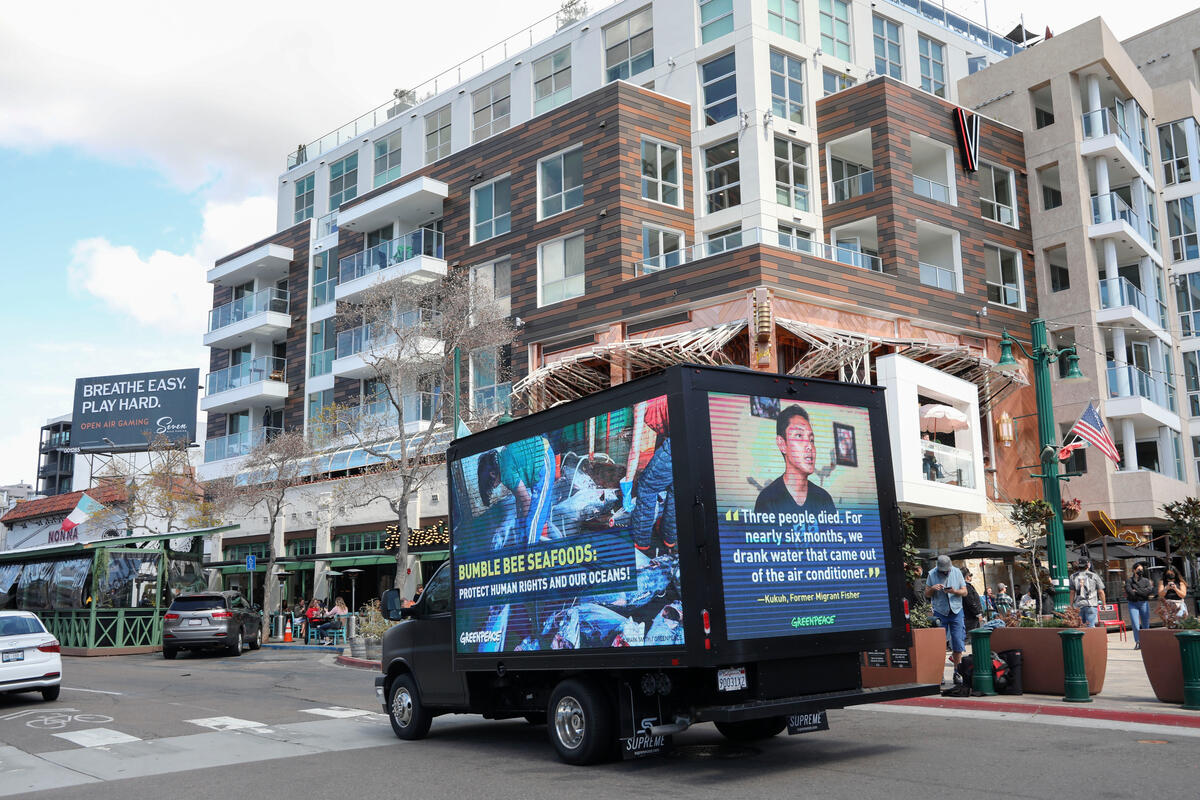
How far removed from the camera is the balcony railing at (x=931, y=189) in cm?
3462

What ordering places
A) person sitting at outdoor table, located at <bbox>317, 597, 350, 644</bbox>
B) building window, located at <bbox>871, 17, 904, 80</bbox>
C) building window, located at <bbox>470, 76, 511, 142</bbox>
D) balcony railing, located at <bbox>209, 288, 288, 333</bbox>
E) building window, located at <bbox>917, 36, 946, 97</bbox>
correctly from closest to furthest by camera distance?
person sitting at outdoor table, located at <bbox>317, 597, 350, 644</bbox>
building window, located at <bbox>871, 17, 904, 80</bbox>
building window, located at <bbox>470, 76, 511, 142</bbox>
building window, located at <bbox>917, 36, 946, 97</bbox>
balcony railing, located at <bbox>209, 288, 288, 333</bbox>

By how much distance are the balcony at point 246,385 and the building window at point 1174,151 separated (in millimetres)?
38000

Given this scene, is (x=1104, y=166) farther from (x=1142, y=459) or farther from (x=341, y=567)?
(x=341, y=567)

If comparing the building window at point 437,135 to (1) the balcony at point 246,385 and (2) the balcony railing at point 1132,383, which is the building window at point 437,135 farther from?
(2) the balcony railing at point 1132,383

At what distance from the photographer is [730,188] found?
3422cm

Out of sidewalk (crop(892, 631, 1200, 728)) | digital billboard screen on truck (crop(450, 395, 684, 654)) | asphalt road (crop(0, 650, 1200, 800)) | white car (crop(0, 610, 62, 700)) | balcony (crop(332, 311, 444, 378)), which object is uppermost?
balcony (crop(332, 311, 444, 378))

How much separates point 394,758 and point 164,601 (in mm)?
23330

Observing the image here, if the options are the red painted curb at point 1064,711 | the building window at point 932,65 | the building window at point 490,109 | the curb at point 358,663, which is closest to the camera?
the red painted curb at point 1064,711

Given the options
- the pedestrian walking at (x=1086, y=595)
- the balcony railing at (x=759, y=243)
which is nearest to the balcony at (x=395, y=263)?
the balcony railing at (x=759, y=243)

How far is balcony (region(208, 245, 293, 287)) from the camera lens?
1868 inches

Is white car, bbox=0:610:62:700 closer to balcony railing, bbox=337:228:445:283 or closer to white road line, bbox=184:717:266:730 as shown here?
white road line, bbox=184:717:266:730

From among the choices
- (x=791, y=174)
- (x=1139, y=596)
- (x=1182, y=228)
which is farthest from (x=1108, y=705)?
(x=1182, y=228)

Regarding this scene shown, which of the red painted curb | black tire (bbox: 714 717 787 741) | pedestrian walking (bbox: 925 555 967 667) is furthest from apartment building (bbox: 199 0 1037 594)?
black tire (bbox: 714 717 787 741)

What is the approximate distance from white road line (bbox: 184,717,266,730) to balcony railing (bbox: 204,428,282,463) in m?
32.3
